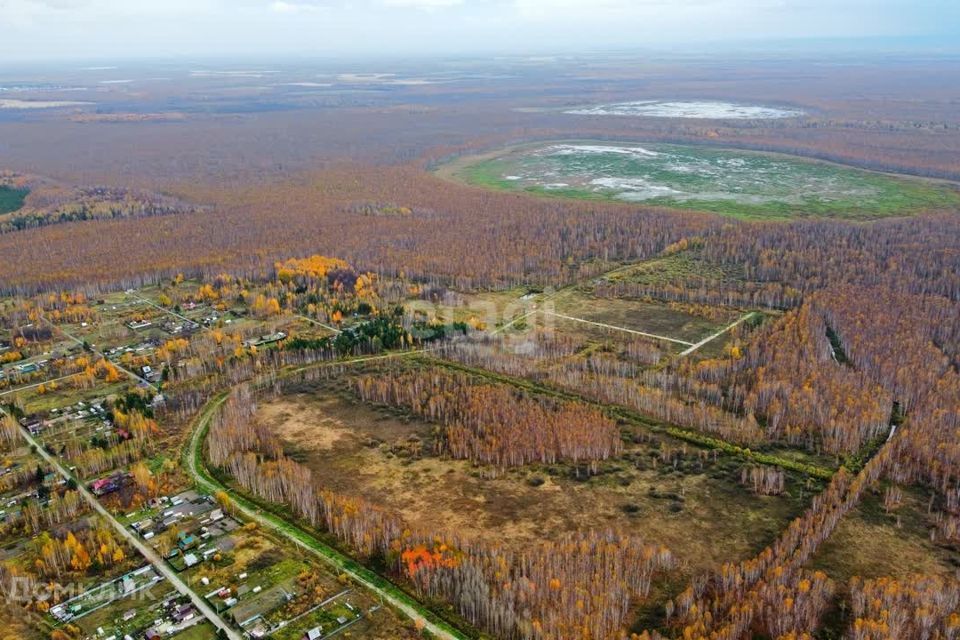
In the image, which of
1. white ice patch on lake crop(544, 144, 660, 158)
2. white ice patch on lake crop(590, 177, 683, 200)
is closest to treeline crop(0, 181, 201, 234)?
white ice patch on lake crop(590, 177, 683, 200)

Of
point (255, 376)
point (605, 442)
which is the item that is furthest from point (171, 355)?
point (605, 442)

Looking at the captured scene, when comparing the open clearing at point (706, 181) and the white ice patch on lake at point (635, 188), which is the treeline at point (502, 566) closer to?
the open clearing at point (706, 181)

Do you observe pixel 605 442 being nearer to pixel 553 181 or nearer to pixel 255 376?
pixel 255 376

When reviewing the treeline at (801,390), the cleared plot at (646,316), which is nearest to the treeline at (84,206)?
the cleared plot at (646,316)

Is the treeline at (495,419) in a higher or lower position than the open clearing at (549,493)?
higher

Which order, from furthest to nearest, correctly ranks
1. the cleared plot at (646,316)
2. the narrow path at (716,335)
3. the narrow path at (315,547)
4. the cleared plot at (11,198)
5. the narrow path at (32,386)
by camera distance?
the cleared plot at (11,198)
the cleared plot at (646,316)
the narrow path at (716,335)
the narrow path at (32,386)
the narrow path at (315,547)
